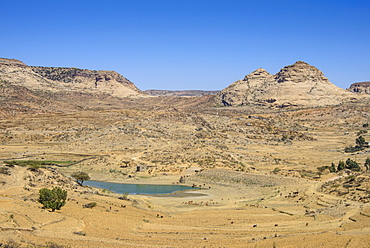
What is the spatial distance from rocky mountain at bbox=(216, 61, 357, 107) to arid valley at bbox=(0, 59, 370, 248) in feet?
26.9

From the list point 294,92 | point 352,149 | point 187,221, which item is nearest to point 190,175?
point 187,221

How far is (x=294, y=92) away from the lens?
581ft

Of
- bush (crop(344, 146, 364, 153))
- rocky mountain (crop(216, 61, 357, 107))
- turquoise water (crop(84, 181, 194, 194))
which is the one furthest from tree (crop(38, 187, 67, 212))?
rocky mountain (crop(216, 61, 357, 107))

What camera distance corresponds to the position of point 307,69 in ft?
652

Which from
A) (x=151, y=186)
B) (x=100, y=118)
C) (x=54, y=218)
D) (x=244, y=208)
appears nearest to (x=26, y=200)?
(x=54, y=218)

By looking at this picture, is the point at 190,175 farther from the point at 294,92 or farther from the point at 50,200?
the point at 294,92

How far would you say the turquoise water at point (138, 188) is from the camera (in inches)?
2047

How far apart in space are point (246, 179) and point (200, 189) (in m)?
7.40

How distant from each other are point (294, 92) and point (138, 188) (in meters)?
136

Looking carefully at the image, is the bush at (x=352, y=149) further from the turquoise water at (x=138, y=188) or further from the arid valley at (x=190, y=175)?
the turquoise water at (x=138, y=188)

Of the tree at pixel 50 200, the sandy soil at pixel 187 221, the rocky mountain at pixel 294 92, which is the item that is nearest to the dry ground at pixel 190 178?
the sandy soil at pixel 187 221

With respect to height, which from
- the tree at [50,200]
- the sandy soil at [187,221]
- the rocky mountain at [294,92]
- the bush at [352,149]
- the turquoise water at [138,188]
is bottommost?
the turquoise water at [138,188]

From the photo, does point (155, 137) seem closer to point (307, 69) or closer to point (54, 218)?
point (54, 218)

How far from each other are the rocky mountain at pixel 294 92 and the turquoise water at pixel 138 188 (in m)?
121
